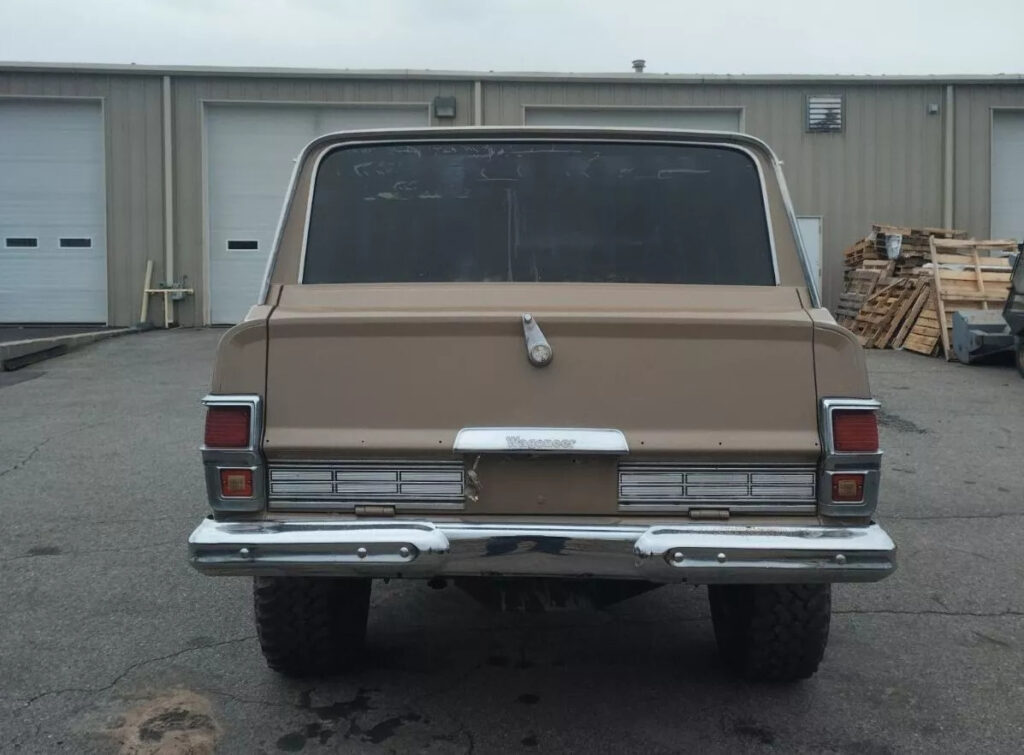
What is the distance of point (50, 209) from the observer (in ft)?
57.5

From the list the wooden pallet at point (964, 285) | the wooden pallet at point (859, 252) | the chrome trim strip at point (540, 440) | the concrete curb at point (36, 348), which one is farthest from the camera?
the wooden pallet at point (859, 252)

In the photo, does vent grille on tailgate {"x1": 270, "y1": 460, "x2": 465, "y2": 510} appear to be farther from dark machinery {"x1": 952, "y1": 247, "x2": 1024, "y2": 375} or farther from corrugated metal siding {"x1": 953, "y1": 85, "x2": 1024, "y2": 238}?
corrugated metal siding {"x1": 953, "y1": 85, "x2": 1024, "y2": 238}

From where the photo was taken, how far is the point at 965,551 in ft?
18.0

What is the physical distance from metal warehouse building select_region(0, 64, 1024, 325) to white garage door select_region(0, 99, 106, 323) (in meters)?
0.03

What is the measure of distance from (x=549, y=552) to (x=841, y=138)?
17.0 meters

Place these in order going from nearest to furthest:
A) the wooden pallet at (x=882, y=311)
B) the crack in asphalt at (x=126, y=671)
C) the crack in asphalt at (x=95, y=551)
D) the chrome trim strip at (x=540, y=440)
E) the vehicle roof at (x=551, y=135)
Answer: the chrome trim strip at (x=540, y=440) < the crack in asphalt at (x=126, y=671) < the vehicle roof at (x=551, y=135) < the crack in asphalt at (x=95, y=551) < the wooden pallet at (x=882, y=311)

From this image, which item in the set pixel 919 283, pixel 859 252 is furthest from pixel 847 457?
pixel 859 252

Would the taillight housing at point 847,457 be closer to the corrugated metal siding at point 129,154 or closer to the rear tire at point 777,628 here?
the rear tire at point 777,628

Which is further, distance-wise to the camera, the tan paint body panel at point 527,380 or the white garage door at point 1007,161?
the white garage door at point 1007,161

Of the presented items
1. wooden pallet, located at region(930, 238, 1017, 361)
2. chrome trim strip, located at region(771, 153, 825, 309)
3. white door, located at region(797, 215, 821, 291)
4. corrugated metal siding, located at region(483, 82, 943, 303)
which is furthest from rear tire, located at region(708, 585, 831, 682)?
white door, located at region(797, 215, 821, 291)

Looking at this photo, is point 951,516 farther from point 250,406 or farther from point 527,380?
point 250,406

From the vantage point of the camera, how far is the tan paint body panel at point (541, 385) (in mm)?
2965

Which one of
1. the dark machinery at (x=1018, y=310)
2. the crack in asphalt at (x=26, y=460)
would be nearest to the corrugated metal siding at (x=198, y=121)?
the crack in asphalt at (x=26, y=460)

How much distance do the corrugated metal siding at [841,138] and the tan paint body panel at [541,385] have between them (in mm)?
15424
